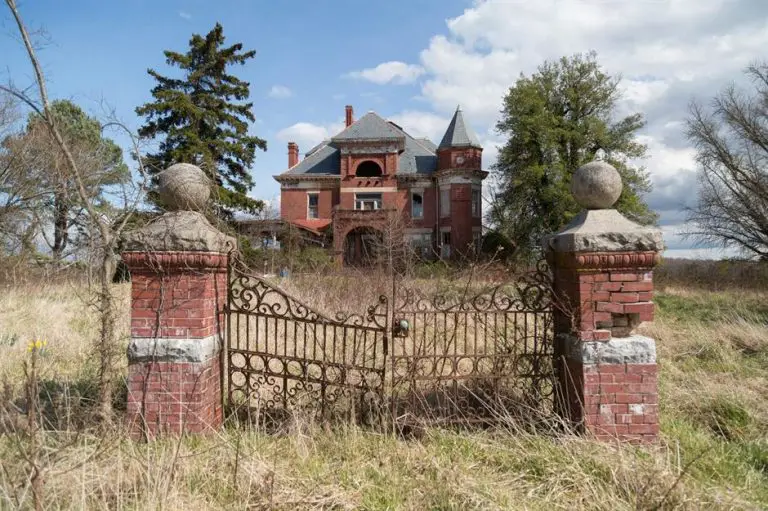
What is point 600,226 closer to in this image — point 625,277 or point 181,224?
point 625,277

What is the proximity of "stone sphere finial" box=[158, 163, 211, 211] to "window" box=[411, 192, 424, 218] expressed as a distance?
90.2 ft

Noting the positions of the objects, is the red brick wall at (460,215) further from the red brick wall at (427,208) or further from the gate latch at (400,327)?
the gate latch at (400,327)

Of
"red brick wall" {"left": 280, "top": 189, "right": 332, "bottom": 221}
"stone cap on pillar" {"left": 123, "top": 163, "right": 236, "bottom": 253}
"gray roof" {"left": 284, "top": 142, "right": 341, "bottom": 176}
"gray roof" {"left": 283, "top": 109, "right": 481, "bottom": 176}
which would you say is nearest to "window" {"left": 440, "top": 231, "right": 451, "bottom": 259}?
"gray roof" {"left": 283, "top": 109, "right": 481, "bottom": 176}

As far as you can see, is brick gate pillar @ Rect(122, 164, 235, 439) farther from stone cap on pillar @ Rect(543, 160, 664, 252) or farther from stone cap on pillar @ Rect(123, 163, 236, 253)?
stone cap on pillar @ Rect(543, 160, 664, 252)

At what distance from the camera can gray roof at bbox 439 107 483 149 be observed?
28922 millimetres

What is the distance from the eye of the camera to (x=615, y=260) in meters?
3.23

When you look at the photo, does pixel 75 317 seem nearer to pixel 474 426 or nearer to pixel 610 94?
pixel 474 426

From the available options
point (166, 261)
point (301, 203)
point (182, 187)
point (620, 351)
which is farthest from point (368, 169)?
point (620, 351)

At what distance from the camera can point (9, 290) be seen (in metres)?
10.4

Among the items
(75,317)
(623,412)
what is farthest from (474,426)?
(75,317)

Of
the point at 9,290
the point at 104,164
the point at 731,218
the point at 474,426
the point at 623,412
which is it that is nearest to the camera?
the point at 623,412

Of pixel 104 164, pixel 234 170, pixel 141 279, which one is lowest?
pixel 141 279

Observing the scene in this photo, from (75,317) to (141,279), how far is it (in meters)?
6.33

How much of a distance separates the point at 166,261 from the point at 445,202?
1082 inches
